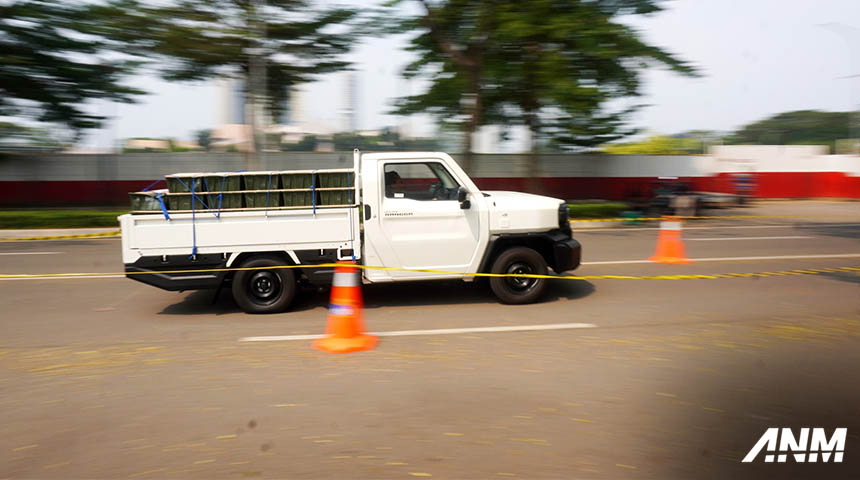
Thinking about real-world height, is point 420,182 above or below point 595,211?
above

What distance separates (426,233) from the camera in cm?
702

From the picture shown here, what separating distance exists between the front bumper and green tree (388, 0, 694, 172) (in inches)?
439

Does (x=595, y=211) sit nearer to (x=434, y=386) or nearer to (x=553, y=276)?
(x=553, y=276)

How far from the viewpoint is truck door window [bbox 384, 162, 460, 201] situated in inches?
275

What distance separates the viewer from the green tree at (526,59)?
17422 mm

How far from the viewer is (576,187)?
2691cm

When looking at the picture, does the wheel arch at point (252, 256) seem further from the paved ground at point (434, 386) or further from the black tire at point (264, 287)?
the paved ground at point (434, 386)

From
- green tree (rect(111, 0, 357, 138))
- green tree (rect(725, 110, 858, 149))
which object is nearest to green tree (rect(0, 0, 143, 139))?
Answer: green tree (rect(111, 0, 357, 138))

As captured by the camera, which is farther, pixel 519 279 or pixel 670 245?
pixel 670 245

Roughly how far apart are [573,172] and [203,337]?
2282 centimetres

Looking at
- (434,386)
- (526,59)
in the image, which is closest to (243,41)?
(526,59)

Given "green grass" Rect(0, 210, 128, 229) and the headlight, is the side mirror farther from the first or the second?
"green grass" Rect(0, 210, 128, 229)

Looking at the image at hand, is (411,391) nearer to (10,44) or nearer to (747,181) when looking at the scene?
(10,44)

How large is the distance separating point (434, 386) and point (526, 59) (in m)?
16.1
